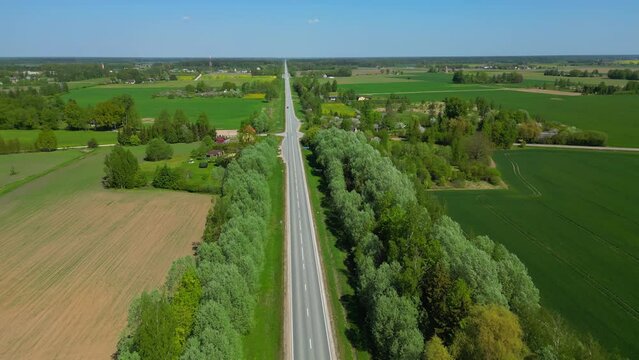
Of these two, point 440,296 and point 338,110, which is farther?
point 338,110

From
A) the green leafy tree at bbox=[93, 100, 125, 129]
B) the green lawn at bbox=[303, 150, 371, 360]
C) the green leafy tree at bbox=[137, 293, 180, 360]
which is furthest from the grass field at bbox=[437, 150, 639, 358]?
the green leafy tree at bbox=[93, 100, 125, 129]

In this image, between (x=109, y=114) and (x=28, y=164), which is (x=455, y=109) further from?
(x=28, y=164)

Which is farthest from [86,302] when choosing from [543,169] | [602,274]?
[543,169]

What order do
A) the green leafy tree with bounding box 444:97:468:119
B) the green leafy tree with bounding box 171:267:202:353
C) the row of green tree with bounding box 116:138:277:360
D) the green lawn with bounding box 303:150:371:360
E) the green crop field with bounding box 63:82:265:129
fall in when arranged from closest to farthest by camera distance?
1. the row of green tree with bounding box 116:138:277:360
2. the green leafy tree with bounding box 171:267:202:353
3. the green lawn with bounding box 303:150:371:360
4. the green leafy tree with bounding box 444:97:468:119
5. the green crop field with bounding box 63:82:265:129

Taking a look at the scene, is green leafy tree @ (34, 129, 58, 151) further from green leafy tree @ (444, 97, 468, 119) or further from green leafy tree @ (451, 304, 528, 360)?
green leafy tree @ (451, 304, 528, 360)

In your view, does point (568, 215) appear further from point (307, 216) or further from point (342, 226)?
point (307, 216)

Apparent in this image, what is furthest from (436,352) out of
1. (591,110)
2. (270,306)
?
(591,110)

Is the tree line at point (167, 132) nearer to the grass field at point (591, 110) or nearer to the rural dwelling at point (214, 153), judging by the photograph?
the rural dwelling at point (214, 153)
